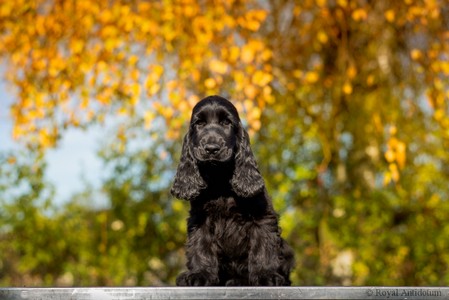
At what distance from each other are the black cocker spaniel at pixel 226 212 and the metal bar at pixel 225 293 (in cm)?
57

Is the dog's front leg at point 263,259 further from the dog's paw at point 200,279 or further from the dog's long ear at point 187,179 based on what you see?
the dog's long ear at point 187,179

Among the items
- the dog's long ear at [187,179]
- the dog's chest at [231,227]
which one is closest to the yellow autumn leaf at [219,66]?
the dog's long ear at [187,179]

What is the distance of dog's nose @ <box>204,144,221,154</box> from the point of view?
3256 mm

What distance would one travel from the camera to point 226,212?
132 inches

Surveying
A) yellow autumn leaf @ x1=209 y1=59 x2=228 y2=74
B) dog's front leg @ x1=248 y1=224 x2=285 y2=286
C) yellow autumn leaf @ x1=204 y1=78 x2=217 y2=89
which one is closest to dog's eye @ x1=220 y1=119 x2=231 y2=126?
dog's front leg @ x1=248 y1=224 x2=285 y2=286

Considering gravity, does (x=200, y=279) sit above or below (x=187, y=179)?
below

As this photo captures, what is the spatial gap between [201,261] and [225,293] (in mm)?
677

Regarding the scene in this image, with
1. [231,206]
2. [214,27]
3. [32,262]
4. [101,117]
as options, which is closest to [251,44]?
[214,27]

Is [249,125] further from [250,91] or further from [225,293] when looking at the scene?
[225,293]

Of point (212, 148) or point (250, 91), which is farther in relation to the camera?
point (250, 91)

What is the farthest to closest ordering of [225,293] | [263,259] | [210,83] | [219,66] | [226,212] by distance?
1. [219,66]
2. [210,83]
3. [226,212]
4. [263,259]
5. [225,293]

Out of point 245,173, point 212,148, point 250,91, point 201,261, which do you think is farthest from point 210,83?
point 201,261

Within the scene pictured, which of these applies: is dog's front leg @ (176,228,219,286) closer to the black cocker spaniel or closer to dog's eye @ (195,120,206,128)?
the black cocker spaniel

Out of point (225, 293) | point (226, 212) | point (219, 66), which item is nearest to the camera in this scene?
point (225, 293)
